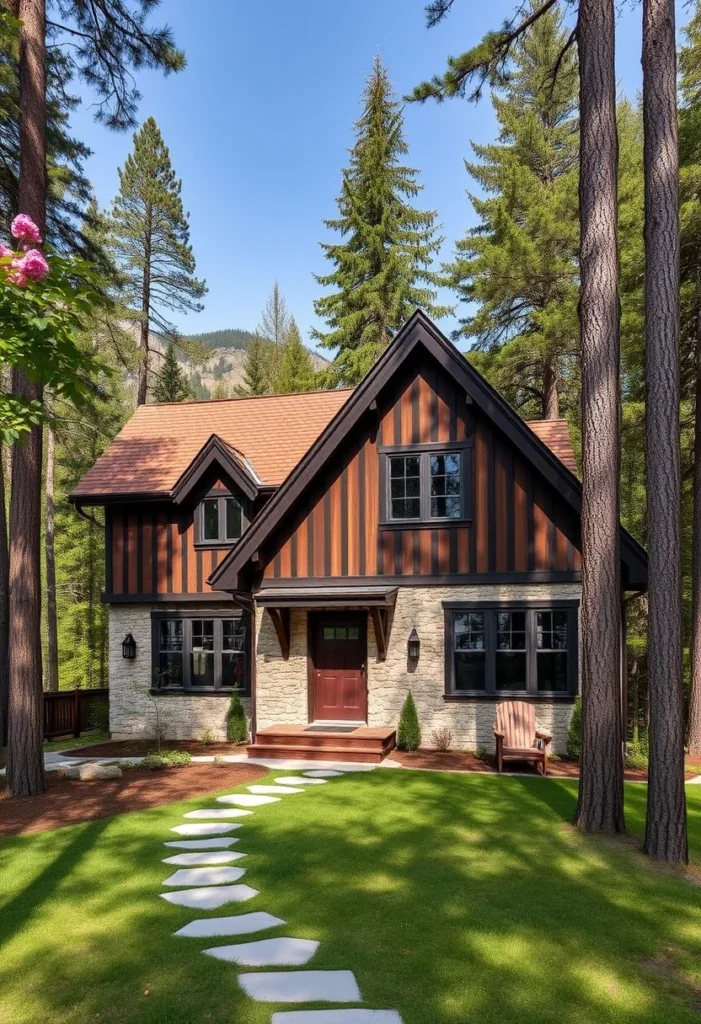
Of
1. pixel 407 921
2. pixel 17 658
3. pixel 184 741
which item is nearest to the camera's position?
pixel 407 921

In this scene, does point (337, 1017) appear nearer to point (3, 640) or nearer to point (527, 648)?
point (527, 648)

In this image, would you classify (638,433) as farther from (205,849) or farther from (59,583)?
(59,583)

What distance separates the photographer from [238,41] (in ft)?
47.2

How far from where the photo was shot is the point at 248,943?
4.68 meters

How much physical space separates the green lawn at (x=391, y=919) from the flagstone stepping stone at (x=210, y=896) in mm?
123

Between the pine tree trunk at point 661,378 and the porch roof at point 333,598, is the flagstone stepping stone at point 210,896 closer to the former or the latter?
the pine tree trunk at point 661,378

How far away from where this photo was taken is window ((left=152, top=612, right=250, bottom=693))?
13906mm

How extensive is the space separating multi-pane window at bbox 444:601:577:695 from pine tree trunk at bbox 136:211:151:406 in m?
18.6

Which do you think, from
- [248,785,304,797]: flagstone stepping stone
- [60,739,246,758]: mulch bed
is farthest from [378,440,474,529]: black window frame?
[60,739,246,758]: mulch bed

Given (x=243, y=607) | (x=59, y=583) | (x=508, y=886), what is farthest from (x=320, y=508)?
(x=59, y=583)

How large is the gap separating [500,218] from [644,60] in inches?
565

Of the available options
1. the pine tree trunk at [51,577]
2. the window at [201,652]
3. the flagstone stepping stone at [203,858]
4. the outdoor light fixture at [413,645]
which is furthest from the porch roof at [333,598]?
the pine tree trunk at [51,577]

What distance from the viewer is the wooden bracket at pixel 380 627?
39.0ft

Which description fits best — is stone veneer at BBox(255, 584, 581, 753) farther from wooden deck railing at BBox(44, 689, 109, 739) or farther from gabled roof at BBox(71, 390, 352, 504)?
wooden deck railing at BBox(44, 689, 109, 739)
